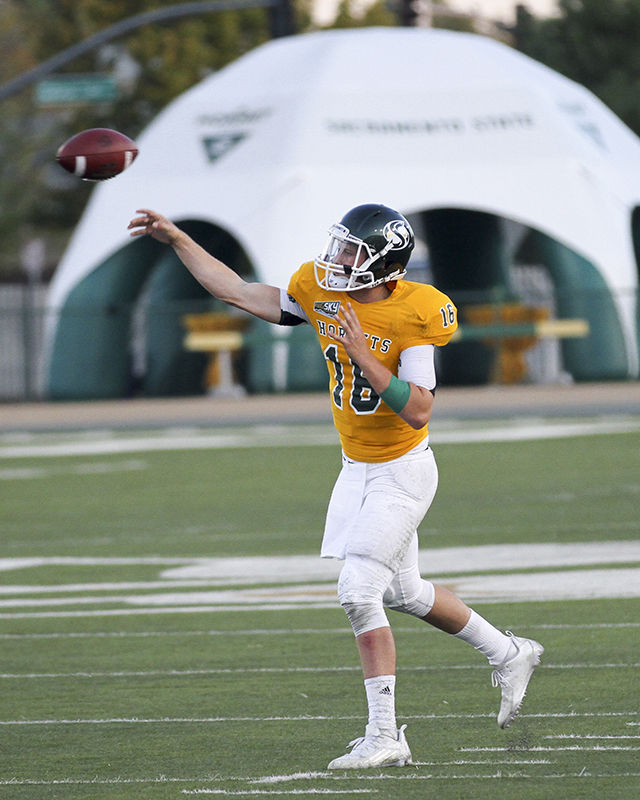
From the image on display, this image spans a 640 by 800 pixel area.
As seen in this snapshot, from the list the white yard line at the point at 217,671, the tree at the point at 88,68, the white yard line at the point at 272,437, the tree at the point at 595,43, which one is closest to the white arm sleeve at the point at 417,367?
the white yard line at the point at 217,671

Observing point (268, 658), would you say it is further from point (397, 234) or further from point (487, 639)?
point (397, 234)

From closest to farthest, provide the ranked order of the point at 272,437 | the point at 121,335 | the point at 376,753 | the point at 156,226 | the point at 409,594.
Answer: the point at 376,753 → the point at 409,594 → the point at 156,226 → the point at 272,437 → the point at 121,335

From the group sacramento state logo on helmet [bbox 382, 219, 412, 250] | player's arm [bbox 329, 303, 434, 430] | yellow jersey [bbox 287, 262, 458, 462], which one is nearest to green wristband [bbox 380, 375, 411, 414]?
player's arm [bbox 329, 303, 434, 430]

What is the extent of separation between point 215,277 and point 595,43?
154ft

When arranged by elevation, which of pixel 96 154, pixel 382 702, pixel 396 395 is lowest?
pixel 382 702

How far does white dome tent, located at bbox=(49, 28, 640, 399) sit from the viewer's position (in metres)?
32.4

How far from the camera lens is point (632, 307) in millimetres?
32750

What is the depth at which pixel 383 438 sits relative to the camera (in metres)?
6.75

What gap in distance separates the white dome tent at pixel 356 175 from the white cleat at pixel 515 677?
2486cm

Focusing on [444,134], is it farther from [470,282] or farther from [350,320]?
[350,320]

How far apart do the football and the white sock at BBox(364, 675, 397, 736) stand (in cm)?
254

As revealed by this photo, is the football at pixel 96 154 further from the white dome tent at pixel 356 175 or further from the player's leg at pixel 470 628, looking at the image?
the white dome tent at pixel 356 175

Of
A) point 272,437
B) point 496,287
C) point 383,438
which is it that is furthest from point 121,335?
point 383,438

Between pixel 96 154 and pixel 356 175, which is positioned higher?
pixel 356 175
